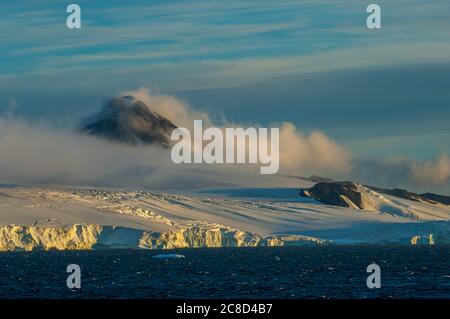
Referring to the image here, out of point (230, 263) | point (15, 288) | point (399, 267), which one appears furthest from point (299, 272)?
point (15, 288)

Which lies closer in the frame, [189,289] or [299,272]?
[189,289]

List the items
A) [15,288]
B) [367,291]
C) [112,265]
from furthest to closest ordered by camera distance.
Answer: [112,265]
[15,288]
[367,291]
